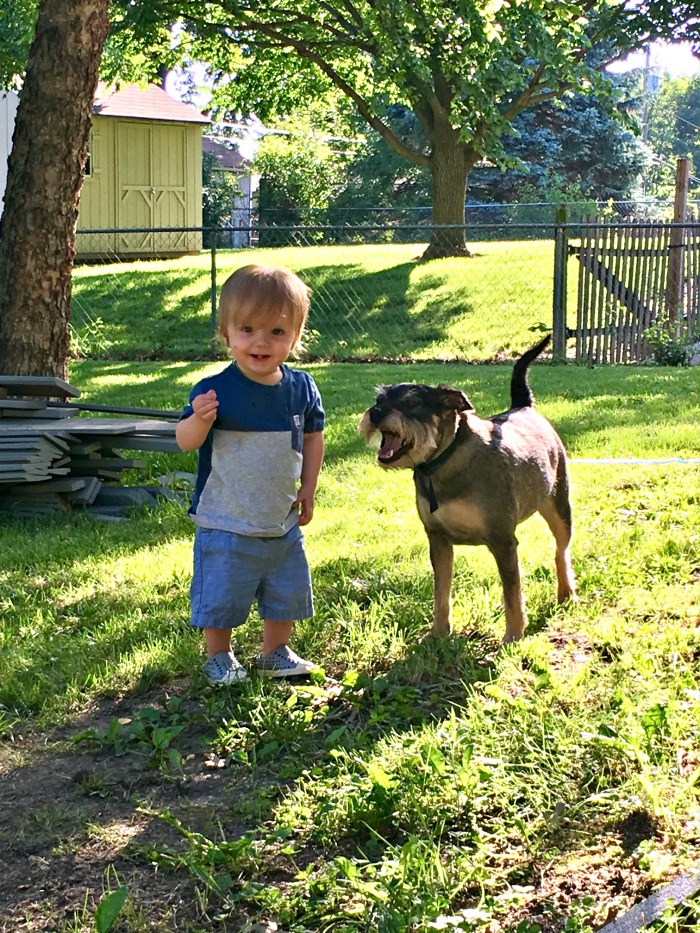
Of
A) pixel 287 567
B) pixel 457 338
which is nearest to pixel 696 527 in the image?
pixel 287 567

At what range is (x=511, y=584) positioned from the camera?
4273 mm

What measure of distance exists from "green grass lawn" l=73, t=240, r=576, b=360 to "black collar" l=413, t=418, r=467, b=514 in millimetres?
11650

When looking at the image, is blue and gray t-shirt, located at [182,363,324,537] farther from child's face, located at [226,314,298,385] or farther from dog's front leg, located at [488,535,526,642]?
dog's front leg, located at [488,535,526,642]

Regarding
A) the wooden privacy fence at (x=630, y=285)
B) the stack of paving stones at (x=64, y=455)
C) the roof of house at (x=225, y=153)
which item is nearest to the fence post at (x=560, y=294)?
the wooden privacy fence at (x=630, y=285)

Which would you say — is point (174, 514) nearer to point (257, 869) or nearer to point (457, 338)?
point (257, 869)

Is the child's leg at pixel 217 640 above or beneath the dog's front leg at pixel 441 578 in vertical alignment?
beneath

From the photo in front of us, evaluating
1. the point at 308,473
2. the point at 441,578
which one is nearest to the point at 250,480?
the point at 308,473

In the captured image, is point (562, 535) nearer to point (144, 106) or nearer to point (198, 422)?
point (198, 422)

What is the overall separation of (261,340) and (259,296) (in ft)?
0.53

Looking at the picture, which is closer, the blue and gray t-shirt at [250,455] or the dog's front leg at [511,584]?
the blue and gray t-shirt at [250,455]

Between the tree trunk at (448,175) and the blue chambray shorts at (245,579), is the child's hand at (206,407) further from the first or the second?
the tree trunk at (448,175)

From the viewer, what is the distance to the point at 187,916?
2.67 metres

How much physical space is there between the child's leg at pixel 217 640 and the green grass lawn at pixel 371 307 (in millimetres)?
11855

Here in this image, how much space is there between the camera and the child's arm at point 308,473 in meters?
4.21
